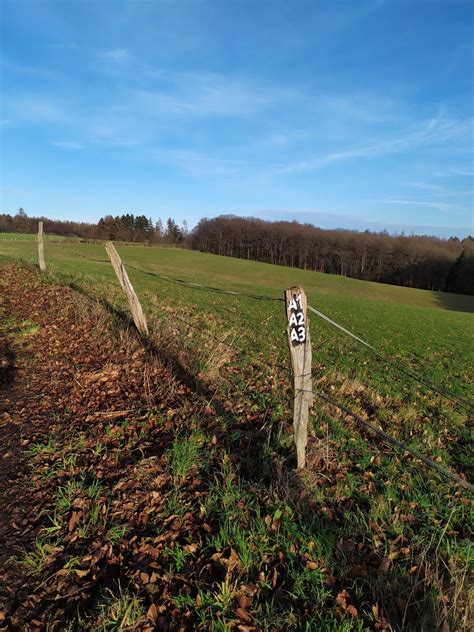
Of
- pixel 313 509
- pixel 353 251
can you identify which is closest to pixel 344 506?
pixel 313 509

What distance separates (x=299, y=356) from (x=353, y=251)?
95624mm

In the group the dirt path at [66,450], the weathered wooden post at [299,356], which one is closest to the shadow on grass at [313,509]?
the weathered wooden post at [299,356]

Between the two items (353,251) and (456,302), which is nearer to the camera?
(456,302)

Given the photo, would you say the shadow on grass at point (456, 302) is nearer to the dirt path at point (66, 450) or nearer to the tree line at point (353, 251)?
the tree line at point (353, 251)

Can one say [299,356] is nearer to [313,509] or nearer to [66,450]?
[313,509]

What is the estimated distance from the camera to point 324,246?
3858 inches

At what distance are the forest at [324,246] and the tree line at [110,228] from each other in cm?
34

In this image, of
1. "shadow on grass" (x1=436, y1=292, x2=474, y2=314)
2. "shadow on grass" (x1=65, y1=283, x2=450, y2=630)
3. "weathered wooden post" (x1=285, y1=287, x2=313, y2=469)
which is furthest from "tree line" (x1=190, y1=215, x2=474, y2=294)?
"weathered wooden post" (x1=285, y1=287, x2=313, y2=469)

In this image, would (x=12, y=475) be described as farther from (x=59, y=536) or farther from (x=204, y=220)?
(x=204, y=220)

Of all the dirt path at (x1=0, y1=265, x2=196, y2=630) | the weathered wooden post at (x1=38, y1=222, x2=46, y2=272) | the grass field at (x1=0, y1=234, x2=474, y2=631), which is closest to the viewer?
the grass field at (x1=0, y1=234, x2=474, y2=631)

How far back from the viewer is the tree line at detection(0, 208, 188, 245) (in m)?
118

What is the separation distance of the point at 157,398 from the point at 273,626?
3.19 m

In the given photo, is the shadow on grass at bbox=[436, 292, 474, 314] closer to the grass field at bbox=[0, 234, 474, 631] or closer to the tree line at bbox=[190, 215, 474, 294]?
the tree line at bbox=[190, 215, 474, 294]

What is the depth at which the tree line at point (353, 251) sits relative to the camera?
83375 millimetres
